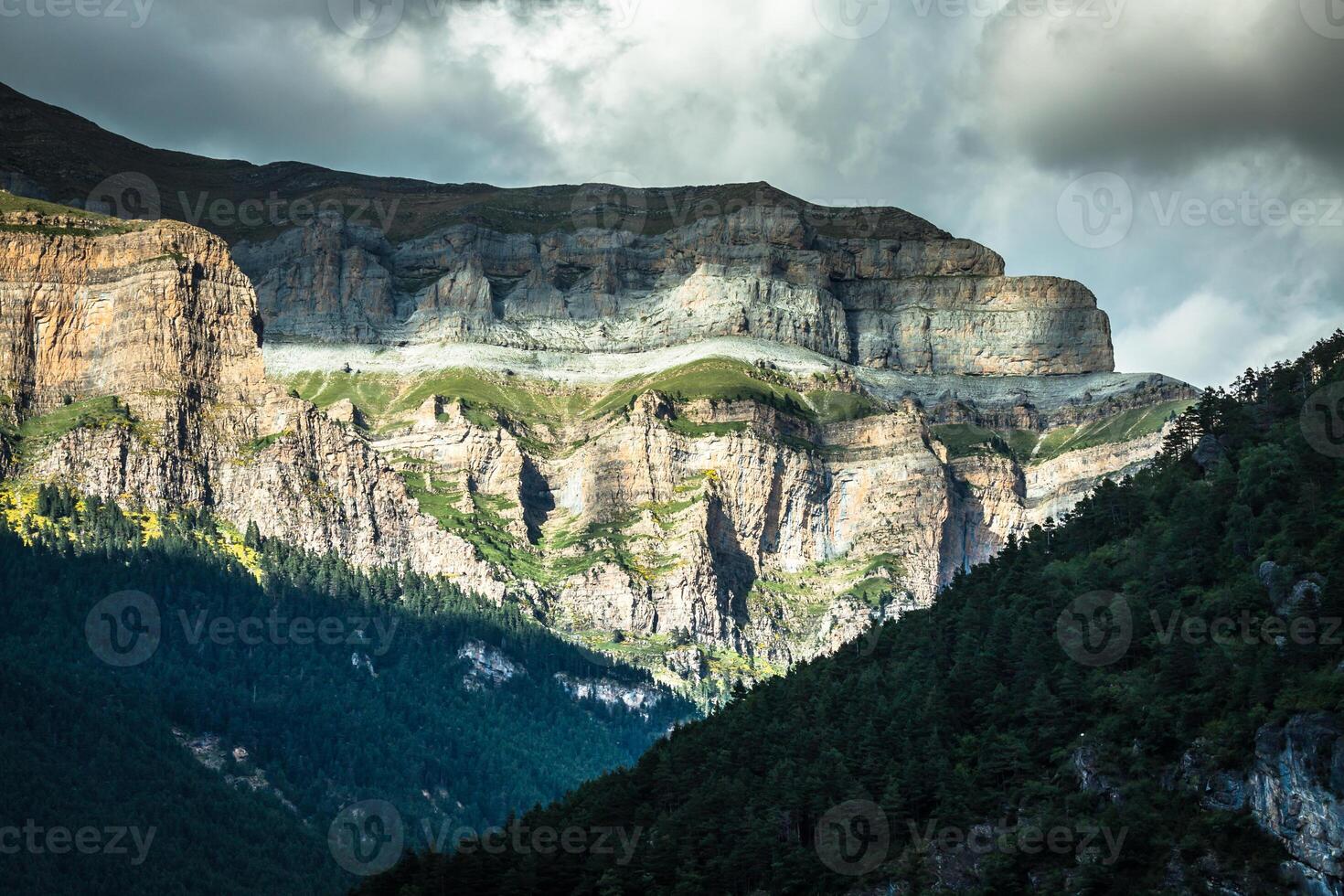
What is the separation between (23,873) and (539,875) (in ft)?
223

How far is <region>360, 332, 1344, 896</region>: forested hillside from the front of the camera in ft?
381

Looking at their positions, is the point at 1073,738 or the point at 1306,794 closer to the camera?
the point at 1306,794

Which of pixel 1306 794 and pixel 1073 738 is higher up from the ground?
pixel 1073 738

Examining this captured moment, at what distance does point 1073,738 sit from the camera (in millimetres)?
132125

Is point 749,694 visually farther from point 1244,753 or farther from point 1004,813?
point 1244,753

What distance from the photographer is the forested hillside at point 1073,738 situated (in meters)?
116

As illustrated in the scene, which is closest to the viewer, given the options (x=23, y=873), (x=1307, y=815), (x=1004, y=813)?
(x=1307, y=815)

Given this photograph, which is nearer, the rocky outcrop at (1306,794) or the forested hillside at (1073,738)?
the rocky outcrop at (1306,794)

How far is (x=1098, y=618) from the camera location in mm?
144250

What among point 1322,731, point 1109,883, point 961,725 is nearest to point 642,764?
point 961,725

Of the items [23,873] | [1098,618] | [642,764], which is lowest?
[23,873]

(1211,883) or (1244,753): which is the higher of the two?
(1244,753)

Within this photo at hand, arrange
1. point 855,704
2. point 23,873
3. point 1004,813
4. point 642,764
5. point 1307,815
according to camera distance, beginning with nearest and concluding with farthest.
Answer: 1. point 1307,815
2. point 1004,813
3. point 855,704
4. point 642,764
5. point 23,873

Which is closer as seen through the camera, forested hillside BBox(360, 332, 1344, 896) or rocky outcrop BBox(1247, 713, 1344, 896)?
rocky outcrop BBox(1247, 713, 1344, 896)
